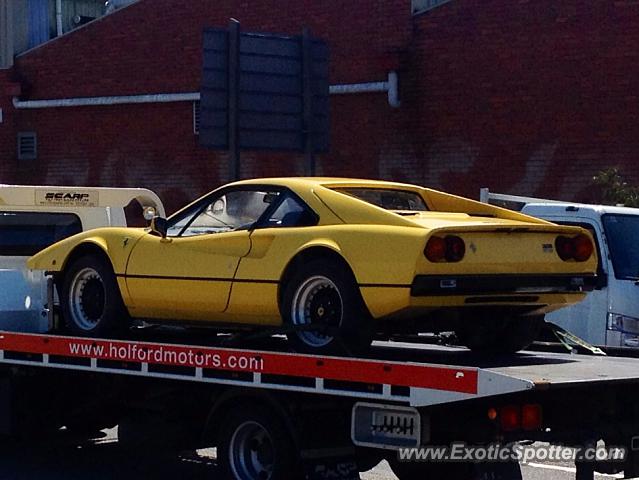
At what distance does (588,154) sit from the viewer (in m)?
19.5

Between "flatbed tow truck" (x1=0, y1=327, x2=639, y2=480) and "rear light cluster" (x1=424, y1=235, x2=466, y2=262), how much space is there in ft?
2.07

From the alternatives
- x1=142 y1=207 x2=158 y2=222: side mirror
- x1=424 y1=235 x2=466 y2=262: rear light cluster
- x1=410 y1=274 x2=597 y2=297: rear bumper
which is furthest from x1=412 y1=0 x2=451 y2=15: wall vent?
x1=424 y1=235 x2=466 y2=262: rear light cluster

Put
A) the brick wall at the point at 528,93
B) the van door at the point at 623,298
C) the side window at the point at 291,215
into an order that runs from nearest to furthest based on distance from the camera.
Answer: the side window at the point at 291,215 < the van door at the point at 623,298 < the brick wall at the point at 528,93

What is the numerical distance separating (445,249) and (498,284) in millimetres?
465

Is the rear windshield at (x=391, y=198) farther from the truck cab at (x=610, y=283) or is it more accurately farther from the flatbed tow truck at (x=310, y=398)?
the truck cab at (x=610, y=283)

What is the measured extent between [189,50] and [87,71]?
8.68 ft

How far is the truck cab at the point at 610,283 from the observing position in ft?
38.8

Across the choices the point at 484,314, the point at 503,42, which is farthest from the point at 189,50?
the point at 484,314

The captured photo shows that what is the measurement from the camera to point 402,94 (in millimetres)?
21656

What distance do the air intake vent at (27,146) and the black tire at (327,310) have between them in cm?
1974

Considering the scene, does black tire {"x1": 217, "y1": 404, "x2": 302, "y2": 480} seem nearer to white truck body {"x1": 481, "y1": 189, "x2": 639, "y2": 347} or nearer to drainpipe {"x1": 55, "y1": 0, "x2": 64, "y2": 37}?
white truck body {"x1": 481, "y1": 189, "x2": 639, "y2": 347}

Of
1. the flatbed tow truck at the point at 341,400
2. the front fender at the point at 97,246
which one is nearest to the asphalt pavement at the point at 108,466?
the flatbed tow truck at the point at 341,400

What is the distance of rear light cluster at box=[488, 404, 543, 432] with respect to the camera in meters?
6.88

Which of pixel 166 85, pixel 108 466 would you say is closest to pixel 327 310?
pixel 108 466
